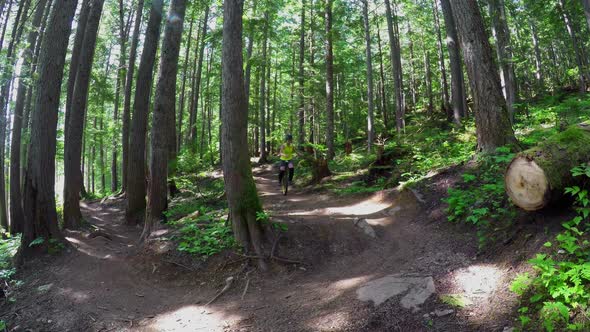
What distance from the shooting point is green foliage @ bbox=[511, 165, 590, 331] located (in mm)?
2830

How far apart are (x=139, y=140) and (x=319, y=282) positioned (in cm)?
804

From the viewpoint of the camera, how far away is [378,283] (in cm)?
443

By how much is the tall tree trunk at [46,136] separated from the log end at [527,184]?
27.9ft

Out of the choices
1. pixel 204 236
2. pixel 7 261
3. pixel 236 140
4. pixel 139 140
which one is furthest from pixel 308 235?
pixel 139 140

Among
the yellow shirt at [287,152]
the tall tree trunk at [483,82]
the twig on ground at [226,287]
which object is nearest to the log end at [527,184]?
the tall tree trunk at [483,82]

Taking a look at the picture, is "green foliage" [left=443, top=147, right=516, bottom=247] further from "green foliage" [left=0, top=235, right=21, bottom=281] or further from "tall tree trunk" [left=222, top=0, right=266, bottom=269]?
"green foliage" [left=0, top=235, right=21, bottom=281]

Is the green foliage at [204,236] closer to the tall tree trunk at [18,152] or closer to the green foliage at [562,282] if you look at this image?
the green foliage at [562,282]

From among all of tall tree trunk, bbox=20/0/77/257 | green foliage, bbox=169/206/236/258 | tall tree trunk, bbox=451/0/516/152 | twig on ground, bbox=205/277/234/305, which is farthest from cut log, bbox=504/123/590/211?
tall tree trunk, bbox=20/0/77/257

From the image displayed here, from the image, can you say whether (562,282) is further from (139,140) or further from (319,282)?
(139,140)

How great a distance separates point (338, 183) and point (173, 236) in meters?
6.52

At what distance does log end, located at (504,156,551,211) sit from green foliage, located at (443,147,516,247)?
566 millimetres

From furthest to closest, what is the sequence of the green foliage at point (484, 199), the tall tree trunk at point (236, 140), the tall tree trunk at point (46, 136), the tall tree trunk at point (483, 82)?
the tall tree trunk at point (46, 136) → the tall tree trunk at point (483, 82) → the tall tree trunk at point (236, 140) → the green foliage at point (484, 199)

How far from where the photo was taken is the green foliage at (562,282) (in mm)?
2830

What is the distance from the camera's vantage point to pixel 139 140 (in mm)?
10945
